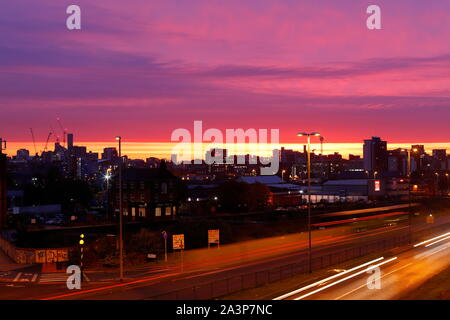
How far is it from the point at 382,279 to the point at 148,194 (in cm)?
5612

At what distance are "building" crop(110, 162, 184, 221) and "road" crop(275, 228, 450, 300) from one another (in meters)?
47.0

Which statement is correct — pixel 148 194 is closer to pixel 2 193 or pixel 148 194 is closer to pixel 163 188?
pixel 163 188

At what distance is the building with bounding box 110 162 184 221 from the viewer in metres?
82.4

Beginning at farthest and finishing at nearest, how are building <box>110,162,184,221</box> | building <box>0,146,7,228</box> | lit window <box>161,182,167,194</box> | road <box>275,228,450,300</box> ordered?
lit window <box>161,182,167,194</box>
building <box>110,162,184,221</box>
building <box>0,146,7,228</box>
road <box>275,228,450,300</box>

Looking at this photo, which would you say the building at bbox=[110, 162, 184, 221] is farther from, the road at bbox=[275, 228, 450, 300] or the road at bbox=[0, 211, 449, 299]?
the road at bbox=[275, 228, 450, 300]

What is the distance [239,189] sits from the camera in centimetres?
8712

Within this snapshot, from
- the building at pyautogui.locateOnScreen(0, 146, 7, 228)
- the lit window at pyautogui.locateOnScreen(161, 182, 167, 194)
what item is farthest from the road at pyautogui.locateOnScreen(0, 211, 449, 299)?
the building at pyautogui.locateOnScreen(0, 146, 7, 228)

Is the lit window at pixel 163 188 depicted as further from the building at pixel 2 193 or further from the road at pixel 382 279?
the road at pixel 382 279

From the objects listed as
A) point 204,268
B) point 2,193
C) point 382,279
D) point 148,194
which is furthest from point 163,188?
point 382,279

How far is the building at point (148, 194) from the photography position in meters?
82.4

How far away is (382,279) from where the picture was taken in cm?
3027

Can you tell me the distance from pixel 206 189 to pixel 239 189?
29866mm
